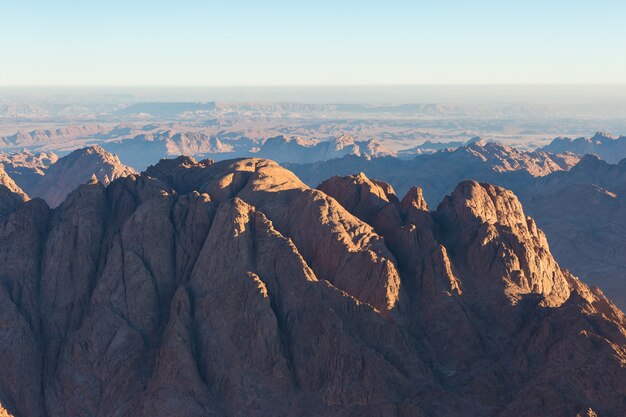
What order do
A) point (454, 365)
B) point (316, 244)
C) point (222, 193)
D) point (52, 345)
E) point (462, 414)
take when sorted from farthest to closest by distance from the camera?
point (222, 193)
point (316, 244)
point (52, 345)
point (454, 365)
point (462, 414)

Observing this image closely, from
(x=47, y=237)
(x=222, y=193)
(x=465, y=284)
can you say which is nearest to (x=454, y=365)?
(x=465, y=284)

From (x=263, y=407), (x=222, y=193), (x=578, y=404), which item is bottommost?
(x=263, y=407)

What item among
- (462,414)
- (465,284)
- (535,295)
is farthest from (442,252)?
(462,414)

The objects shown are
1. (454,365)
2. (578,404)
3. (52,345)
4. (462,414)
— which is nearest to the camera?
(578,404)

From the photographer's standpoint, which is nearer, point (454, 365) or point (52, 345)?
point (454, 365)

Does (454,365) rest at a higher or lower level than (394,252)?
lower

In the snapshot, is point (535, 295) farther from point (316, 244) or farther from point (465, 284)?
point (316, 244)
